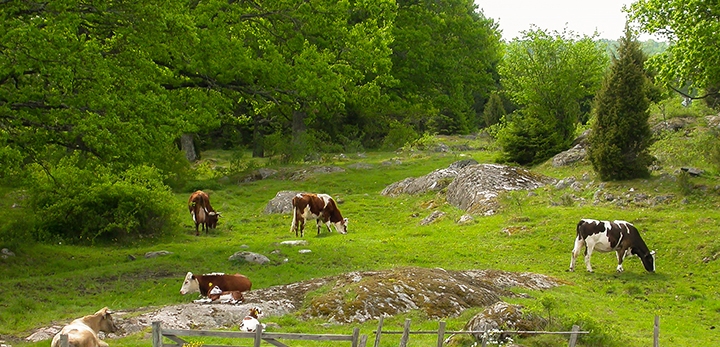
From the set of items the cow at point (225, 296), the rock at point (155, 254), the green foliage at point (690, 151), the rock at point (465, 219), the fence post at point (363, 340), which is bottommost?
the rock at point (465, 219)

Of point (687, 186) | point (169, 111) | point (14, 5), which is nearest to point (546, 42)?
point (687, 186)

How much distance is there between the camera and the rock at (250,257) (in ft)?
63.1

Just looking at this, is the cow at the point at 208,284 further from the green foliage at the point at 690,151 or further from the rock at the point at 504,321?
the green foliage at the point at 690,151

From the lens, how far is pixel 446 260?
2070cm

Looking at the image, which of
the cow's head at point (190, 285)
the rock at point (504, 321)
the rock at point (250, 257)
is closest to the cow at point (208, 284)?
the cow's head at point (190, 285)

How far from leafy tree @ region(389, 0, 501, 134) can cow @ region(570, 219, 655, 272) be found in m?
23.4

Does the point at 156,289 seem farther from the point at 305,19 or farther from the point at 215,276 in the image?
the point at 305,19

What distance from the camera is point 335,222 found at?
25.9 metres

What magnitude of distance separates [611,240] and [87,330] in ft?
52.0

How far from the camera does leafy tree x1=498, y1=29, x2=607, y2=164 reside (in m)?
37.7

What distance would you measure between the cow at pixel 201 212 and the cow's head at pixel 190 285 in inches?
441

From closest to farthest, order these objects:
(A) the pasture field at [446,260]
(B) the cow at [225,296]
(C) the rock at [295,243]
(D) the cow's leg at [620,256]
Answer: (A) the pasture field at [446,260]
(B) the cow at [225,296]
(D) the cow's leg at [620,256]
(C) the rock at [295,243]

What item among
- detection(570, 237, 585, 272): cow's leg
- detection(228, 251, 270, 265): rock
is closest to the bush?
detection(228, 251, 270, 265): rock

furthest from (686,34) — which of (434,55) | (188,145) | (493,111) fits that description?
(493,111)
